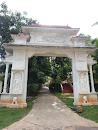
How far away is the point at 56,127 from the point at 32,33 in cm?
643

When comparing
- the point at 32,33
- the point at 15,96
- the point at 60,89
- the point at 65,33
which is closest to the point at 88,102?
the point at 15,96

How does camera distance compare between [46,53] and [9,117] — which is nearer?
[9,117]

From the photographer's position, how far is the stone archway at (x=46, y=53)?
20.5 feet

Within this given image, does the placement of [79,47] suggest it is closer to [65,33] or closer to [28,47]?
[65,33]

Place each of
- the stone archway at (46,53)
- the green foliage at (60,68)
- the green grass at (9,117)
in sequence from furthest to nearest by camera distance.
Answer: the green foliage at (60,68)
the stone archway at (46,53)
the green grass at (9,117)

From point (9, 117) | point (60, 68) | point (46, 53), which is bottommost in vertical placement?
point (9, 117)

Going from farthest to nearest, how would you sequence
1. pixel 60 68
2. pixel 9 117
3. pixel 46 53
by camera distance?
pixel 60 68, pixel 46 53, pixel 9 117

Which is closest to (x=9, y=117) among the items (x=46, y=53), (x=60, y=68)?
(x=46, y=53)

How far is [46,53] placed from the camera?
24.4ft

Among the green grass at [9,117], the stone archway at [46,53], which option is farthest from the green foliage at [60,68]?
the green grass at [9,117]

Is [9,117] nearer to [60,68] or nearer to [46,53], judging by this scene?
[46,53]

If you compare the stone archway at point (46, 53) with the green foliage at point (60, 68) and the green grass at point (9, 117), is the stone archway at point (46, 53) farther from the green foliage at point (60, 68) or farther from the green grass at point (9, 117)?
the green foliage at point (60, 68)

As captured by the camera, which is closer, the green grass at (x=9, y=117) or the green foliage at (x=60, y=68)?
the green grass at (x=9, y=117)

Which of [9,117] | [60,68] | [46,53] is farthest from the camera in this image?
[60,68]
